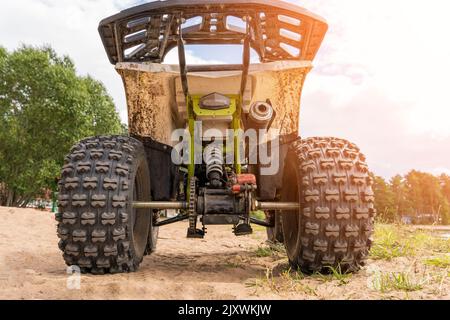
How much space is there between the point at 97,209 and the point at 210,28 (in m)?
2.94

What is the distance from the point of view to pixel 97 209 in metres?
3.48

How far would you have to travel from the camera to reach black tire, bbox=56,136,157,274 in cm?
348

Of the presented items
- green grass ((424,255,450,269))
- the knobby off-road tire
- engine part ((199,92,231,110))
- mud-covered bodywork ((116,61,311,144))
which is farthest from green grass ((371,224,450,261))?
engine part ((199,92,231,110))

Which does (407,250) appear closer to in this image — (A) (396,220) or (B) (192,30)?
(A) (396,220)

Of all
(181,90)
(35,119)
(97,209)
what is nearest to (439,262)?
(181,90)

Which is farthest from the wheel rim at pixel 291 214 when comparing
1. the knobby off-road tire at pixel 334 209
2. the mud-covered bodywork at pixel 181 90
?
the mud-covered bodywork at pixel 181 90

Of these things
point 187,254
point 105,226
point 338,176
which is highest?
point 338,176

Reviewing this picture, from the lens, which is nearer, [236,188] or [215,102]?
[236,188]

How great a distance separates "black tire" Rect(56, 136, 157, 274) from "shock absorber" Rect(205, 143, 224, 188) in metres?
0.75

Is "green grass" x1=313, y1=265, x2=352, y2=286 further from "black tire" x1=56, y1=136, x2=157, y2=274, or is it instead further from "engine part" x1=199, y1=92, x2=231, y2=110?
"engine part" x1=199, y1=92, x2=231, y2=110

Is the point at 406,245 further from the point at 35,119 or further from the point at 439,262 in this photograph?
the point at 35,119
